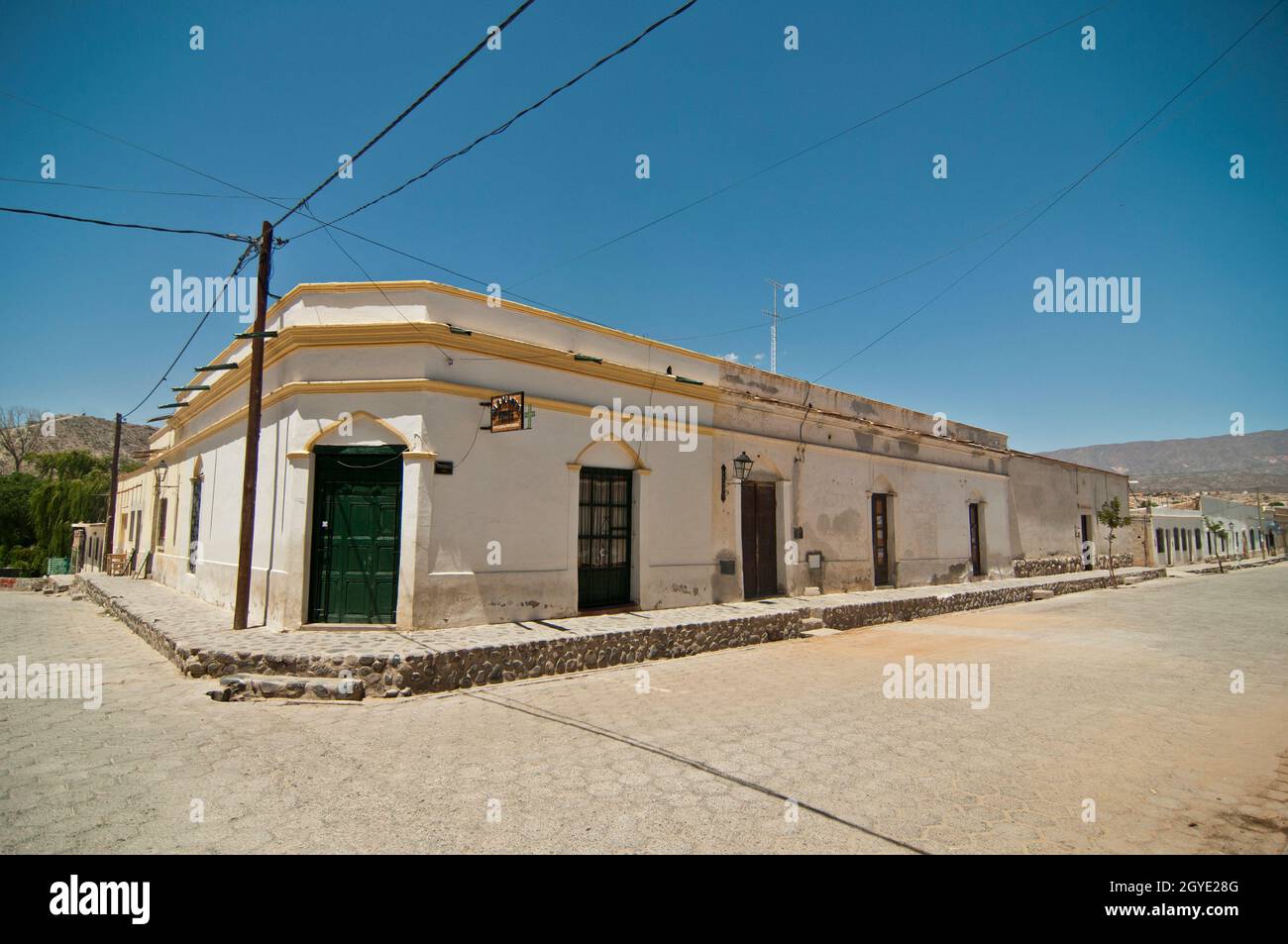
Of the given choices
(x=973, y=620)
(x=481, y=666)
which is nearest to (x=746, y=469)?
(x=973, y=620)

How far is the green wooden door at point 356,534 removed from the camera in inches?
378

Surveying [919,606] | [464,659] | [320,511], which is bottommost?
[919,606]

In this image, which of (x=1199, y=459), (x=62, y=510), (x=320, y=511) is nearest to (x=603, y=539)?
(x=320, y=511)

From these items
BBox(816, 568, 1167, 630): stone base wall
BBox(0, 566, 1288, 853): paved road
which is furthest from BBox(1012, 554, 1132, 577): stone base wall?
BBox(0, 566, 1288, 853): paved road

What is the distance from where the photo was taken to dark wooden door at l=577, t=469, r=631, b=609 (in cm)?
1168

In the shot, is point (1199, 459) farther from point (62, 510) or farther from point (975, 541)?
point (62, 510)

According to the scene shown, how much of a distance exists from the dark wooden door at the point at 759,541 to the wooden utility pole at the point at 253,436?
9648 mm

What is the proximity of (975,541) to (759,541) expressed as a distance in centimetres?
1157

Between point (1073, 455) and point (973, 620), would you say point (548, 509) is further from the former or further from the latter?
point (1073, 455)

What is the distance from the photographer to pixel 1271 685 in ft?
26.8

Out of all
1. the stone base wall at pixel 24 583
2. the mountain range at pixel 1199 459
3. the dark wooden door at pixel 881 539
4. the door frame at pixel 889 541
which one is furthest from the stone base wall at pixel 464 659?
the mountain range at pixel 1199 459

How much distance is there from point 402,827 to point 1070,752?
18.2ft

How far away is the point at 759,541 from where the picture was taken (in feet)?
49.3

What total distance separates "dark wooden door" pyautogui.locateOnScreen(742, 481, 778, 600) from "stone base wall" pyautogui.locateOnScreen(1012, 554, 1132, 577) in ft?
44.4
